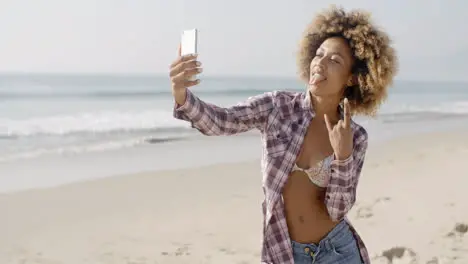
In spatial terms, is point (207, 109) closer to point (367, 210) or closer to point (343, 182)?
point (343, 182)

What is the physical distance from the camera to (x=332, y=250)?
9.55 ft

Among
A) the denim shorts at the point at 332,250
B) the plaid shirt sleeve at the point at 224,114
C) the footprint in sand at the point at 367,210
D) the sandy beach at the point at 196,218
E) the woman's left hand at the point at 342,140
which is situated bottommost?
the sandy beach at the point at 196,218

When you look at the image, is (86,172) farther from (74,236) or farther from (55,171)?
(74,236)

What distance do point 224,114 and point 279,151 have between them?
0.94 ft

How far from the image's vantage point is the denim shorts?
2875 mm

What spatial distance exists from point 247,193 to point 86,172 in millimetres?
2375

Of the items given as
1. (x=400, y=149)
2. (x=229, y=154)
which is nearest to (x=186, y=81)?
(x=229, y=154)

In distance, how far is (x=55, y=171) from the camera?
30.2ft

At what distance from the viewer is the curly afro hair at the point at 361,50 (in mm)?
2982

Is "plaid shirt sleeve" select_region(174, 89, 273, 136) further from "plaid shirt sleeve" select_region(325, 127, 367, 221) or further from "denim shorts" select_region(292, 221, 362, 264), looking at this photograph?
"denim shorts" select_region(292, 221, 362, 264)

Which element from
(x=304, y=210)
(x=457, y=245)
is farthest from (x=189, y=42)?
(x=457, y=245)

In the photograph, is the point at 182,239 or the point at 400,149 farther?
the point at 400,149

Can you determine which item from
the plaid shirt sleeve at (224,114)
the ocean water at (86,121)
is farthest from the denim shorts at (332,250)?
the ocean water at (86,121)

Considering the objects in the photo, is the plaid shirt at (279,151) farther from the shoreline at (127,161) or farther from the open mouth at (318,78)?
the shoreline at (127,161)
